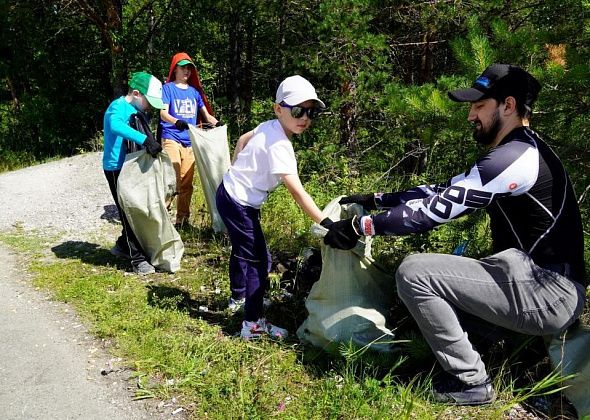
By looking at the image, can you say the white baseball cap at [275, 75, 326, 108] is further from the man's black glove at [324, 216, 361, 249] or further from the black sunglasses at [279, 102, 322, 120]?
the man's black glove at [324, 216, 361, 249]

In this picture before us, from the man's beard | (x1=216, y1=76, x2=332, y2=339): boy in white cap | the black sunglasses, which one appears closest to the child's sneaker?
(x1=216, y1=76, x2=332, y2=339): boy in white cap

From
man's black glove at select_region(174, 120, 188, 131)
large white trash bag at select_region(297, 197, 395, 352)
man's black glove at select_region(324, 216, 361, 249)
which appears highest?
man's black glove at select_region(174, 120, 188, 131)

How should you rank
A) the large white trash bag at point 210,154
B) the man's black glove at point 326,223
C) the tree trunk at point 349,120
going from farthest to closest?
the tree trunk at point 349,120, the large white trash bag at point 210,154, the man's black glove at point 326,223

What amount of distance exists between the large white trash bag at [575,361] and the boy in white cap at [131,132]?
3.25 m

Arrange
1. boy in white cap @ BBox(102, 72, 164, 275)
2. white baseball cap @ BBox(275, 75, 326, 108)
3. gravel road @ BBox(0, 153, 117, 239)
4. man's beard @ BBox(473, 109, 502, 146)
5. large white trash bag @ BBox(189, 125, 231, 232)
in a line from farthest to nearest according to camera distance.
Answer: gravel road @ BBox(0, 153, 117, 239), large white trash bag @ BBox(189, 125, 231, 232), boy in white cap @ BBox(102, 72, 164, 275), white baseball cap @ BBox(275, 75, 326, 108), man's beard @ BBox(473, 109, 502, 146)

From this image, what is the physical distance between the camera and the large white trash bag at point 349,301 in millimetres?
2924

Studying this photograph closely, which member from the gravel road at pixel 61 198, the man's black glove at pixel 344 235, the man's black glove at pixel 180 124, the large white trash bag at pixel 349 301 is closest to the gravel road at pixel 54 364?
the gravel road at pixel 61 198

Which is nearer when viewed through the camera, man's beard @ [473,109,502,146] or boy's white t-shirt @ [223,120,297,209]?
man's beard @ [473,109,502,146]

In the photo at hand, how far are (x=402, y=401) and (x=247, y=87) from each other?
44.5 ft

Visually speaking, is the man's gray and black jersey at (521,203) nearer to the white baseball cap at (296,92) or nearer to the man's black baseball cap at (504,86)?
the man's black baseball cap at (504,86)

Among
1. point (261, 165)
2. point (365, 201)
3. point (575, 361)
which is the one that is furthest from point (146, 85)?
point (575, 361)

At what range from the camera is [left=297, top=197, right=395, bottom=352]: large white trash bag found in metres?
2.92

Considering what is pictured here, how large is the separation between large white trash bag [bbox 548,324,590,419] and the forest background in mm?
837

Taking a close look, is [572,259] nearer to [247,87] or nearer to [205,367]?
[205,367]
